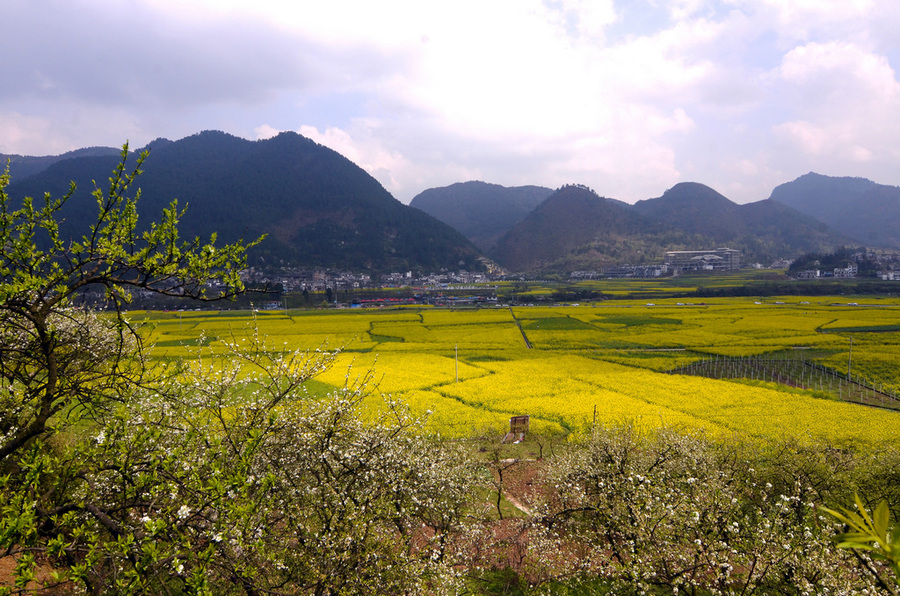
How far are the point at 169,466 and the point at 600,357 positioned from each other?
46.8 meters

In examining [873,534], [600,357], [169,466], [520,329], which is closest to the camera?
[873,534]

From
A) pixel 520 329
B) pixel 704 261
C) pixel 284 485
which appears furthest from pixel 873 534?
pixel 704 261

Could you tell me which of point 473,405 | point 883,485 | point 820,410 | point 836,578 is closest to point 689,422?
point 820,410

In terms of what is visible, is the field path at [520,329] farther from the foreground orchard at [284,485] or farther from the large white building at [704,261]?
the large white building at [704,261]

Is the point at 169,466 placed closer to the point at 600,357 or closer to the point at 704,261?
the point at 600,357

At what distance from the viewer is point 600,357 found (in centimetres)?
4741

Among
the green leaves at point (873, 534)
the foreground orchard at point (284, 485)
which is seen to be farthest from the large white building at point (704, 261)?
the green leaves at point (873, 534)

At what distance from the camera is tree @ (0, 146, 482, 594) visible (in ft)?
16.0

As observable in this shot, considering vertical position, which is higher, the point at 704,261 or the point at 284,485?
the point at 704,261

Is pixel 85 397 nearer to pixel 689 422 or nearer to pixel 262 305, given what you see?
pixel 689 422

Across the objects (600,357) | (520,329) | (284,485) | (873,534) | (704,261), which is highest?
(704,261)

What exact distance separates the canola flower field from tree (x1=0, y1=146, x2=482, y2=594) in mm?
1498

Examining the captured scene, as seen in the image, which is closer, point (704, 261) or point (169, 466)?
point (169, 466)

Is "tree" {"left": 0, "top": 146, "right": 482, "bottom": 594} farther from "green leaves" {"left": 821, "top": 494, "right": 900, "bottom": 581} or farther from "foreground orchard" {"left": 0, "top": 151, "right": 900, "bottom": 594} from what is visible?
"green leaves" {"left": 821, "top": 494, "right": 900, "bottom": 581}
